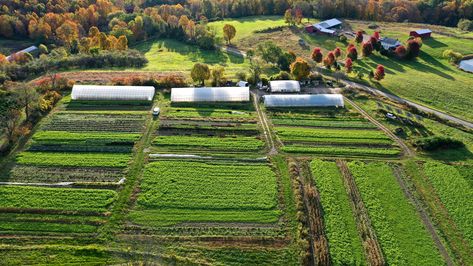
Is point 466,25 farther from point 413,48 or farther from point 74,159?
point 74,159

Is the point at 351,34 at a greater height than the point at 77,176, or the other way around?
the point at 351,34

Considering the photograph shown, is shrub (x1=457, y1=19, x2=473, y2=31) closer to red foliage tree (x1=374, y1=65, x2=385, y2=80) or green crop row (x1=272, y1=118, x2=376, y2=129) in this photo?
red foliage tree (x1=374, y1=65, x2=385, y2=80)

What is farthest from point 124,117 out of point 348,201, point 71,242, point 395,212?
point 395,212

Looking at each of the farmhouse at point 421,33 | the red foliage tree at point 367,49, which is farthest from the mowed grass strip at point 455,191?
the farmhouse at point 421,33

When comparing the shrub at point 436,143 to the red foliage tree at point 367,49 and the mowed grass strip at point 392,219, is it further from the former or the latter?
the red foliage tree at point 367,49

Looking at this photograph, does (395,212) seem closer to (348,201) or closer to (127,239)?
(348,201)
